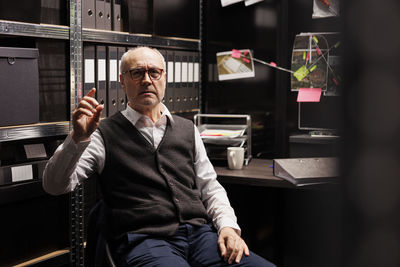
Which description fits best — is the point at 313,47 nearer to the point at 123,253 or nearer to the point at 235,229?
the point at 235,229

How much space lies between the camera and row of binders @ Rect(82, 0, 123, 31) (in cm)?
205

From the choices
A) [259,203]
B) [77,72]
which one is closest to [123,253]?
[77,72]

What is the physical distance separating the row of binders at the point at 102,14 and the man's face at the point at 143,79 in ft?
1.19

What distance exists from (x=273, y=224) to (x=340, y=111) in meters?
2.67

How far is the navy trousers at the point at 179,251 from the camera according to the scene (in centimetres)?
152

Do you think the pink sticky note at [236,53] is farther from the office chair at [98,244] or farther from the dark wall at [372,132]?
the dark wall at [372,132]

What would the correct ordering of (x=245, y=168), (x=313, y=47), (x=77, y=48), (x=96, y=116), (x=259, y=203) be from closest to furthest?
1. (x=96, y=116)
2. (x=77, y=48)
3. (x=245, y=168)
4. (x=313, y=47)
5. (x=259, y=203)

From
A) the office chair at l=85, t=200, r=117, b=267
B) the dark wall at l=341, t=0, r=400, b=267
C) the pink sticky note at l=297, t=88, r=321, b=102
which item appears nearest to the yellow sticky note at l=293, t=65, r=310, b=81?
the pink sticky note at l=297, t=88, r=321, b=102

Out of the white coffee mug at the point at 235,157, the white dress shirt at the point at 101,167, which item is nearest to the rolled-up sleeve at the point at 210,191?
the white dress shirt at the point at 101,167

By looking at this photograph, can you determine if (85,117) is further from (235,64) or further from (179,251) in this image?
(235,64)

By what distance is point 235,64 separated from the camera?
2762 mm

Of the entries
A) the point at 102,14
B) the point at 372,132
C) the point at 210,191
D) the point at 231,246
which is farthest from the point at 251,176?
the point at 372,132

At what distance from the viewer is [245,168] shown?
233cm

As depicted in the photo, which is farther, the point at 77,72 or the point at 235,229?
the point at 77,72
